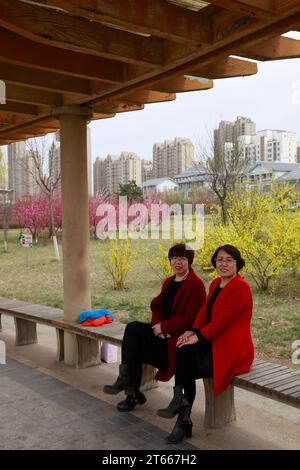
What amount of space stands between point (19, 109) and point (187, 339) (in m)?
2.82

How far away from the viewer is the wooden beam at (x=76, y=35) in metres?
2.46

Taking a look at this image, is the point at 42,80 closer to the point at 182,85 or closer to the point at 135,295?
the point at 182,85

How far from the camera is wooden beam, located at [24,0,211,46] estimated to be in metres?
2.24

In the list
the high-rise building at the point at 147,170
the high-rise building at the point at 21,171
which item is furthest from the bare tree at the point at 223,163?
the high-rise building at the point at 147,170

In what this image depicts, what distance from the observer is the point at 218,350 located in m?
2.97

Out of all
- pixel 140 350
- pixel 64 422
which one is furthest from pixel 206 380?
pixel 64 422

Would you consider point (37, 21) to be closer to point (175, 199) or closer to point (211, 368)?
point (211, 368)

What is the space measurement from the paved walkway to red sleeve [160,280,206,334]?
0.65m

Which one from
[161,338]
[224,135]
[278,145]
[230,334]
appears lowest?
[161,338]

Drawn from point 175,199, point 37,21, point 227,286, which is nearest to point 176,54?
point 37,21

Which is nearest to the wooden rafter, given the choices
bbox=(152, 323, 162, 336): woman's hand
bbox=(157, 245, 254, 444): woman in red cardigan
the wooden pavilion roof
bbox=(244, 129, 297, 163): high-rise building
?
the wooden pavilion roof

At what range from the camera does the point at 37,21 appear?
100 inches

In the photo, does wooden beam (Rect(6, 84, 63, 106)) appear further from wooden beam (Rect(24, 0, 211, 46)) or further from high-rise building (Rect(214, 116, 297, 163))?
high-rise building (Rect(214, 116, 297, 163))

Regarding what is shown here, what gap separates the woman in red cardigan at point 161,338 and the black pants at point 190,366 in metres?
0.29
